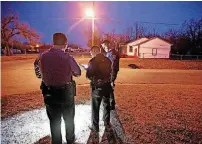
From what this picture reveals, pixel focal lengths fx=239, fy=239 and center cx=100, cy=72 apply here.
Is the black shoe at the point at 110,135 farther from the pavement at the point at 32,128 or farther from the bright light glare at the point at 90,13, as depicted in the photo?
the bright light glare at the point at 90,13

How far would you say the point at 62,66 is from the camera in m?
3.58

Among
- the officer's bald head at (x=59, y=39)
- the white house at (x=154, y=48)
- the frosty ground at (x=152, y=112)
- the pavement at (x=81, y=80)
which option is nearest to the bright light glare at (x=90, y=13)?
the pavement at (x=81, y=80)

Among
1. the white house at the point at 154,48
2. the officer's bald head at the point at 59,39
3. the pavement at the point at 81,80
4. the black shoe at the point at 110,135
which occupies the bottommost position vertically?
the black shoe at the point at 110,135

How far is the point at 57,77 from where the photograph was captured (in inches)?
141

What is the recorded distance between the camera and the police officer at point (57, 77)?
11.7 ft

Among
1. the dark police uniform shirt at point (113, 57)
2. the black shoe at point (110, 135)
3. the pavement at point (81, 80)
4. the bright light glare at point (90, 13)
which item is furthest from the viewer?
the bright light glare at point (90, 13)

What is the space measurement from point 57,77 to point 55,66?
169mm

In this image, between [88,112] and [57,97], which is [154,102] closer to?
[88,112]

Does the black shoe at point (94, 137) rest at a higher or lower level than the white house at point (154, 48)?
lower

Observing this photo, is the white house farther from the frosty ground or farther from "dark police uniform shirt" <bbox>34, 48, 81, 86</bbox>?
"dark police uniform shirt" <bbox>34, 48, 81, 86</bbox>

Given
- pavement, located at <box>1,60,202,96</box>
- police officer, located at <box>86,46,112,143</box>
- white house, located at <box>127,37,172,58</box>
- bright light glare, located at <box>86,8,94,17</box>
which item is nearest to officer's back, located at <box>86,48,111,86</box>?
police officer, located at <box>86,46,112,143</box>

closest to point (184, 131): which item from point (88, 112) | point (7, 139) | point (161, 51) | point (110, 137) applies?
point (110, 137)

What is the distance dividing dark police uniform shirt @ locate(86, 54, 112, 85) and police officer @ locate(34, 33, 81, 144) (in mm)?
929

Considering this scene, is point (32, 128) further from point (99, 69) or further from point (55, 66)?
point (55, 66)
